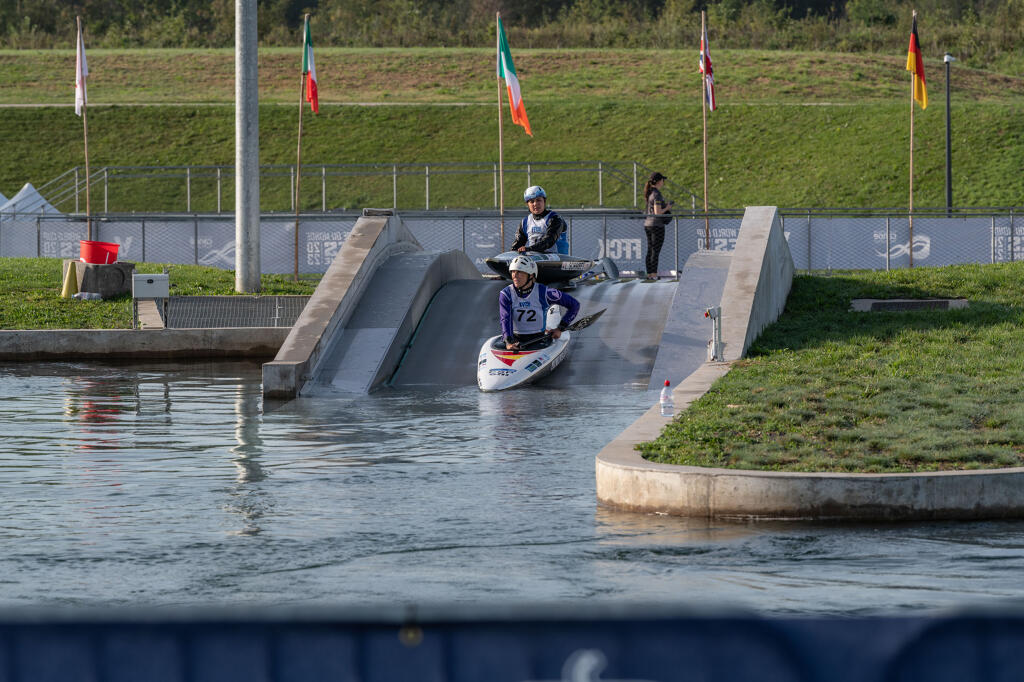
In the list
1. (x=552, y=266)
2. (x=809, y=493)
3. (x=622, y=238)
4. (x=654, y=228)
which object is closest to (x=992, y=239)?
(x=622, y=238)

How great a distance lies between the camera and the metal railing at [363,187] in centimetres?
5062

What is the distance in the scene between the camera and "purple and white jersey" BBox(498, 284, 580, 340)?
59.2 feet

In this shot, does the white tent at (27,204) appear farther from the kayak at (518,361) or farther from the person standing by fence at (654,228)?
the kayak at (518,361)

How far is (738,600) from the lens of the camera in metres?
7.37

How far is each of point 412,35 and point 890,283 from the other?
188 feet

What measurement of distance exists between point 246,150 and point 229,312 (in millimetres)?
3366

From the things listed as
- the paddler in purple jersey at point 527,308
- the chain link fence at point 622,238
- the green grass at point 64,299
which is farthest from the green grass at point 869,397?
the chain link fence at point 622,238

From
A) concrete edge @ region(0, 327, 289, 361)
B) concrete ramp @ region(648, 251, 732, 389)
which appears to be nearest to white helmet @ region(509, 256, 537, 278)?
concrete ramp @ region(648, 251, 732, 389)

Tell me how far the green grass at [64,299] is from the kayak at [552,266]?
5.03 meters

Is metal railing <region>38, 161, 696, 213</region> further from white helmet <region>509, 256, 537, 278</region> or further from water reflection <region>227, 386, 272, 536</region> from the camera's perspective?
water reflection <region>227, 386, 272, 536</region>

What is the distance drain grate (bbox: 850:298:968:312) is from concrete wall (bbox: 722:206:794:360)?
1.10 m

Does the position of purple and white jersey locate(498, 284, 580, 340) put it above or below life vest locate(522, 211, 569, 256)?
below

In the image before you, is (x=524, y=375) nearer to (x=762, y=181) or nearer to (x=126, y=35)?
(x=762, y=181)

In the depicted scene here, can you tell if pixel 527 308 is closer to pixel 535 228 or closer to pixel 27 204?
pixel 535 228
